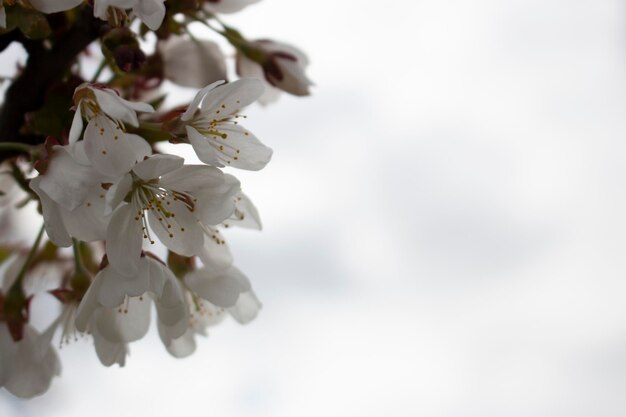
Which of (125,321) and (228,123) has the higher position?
(228,123)

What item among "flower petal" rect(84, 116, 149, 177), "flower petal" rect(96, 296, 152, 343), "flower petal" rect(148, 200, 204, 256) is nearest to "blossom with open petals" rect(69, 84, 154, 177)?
"flower petal" rect(84, 116, 149, 177)

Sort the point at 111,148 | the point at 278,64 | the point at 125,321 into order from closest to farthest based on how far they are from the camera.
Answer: the point at 111,148 → the point at 125,321 → the point at 278,64

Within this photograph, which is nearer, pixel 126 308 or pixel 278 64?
pixel 126 308

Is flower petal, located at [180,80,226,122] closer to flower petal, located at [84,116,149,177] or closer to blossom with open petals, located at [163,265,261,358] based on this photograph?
flower petal, located at [84,116,149,177]

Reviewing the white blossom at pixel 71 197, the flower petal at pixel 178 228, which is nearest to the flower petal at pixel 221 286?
the flower petal at pixel 178 228

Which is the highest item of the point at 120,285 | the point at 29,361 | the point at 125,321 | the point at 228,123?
the point at 228,123

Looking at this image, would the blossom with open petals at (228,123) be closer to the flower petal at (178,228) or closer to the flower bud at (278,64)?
the flower petal at (178,228)

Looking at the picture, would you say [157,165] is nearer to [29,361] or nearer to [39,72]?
[39,72]

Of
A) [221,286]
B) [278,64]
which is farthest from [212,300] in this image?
[278,64]
